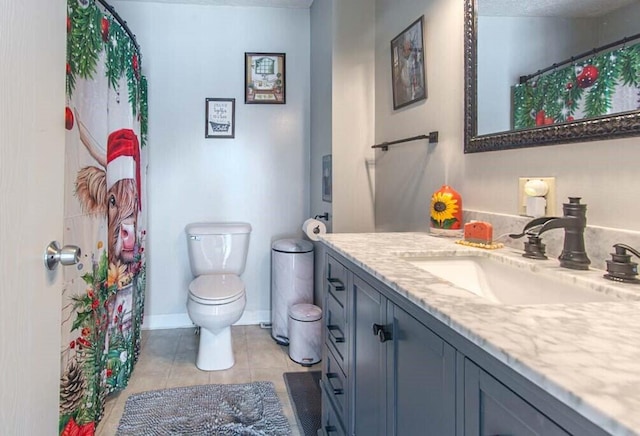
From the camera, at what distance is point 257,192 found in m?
3.21

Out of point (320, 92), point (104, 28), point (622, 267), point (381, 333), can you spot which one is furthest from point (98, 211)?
point (622, 267)

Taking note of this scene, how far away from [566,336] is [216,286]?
216 cm

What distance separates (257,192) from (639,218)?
2.55 meters

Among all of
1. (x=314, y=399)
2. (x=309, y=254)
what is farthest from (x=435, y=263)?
→ (x=309, y=254)

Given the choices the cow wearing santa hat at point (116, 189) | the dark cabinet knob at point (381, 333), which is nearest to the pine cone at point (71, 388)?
the cow wearing santa hat at point (116, 189)

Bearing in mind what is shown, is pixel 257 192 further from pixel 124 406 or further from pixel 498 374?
pixel 498 374

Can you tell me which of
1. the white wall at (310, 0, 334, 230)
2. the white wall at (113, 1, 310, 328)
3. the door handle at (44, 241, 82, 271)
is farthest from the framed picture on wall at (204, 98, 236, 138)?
the door handle at (44, 241, 82, 271)

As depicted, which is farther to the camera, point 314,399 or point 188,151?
point 188,151

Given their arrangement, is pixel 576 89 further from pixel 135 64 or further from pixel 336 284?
pixel 135 64

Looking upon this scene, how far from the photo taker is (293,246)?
2.85 metres

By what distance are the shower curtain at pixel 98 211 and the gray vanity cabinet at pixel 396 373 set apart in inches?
41.9

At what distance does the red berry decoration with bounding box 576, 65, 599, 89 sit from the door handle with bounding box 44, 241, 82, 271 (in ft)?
4.10

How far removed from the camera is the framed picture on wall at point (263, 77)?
3.14m

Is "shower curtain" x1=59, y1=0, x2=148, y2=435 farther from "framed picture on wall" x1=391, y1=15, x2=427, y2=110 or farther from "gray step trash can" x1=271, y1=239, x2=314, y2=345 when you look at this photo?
"framed picture on wall" x1=391, y1=15, x2=427, y2=110
